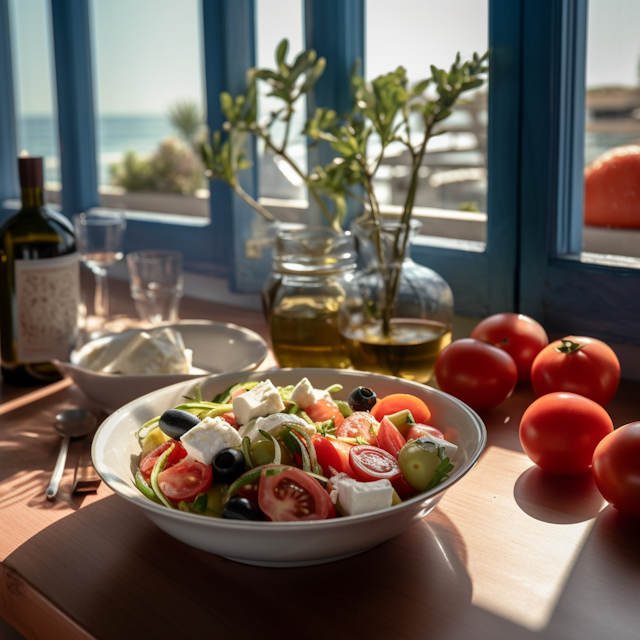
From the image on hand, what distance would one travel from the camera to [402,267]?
1.20 metres

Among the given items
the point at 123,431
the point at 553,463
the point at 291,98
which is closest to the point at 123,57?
the point at 291,98

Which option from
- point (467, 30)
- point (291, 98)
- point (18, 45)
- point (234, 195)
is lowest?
point (234, 195)

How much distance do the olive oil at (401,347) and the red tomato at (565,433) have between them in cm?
29

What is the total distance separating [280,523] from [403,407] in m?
0.30

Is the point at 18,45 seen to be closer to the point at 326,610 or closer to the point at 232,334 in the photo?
the point at 232,334

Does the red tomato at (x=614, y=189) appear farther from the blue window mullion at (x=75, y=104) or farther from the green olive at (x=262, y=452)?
the blue window mullion at (x=75, y=104)

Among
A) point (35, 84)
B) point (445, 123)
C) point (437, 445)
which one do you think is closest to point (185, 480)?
point (437, 445)

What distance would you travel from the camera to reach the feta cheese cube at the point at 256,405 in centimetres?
79

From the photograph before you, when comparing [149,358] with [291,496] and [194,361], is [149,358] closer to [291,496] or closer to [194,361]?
[194,361]

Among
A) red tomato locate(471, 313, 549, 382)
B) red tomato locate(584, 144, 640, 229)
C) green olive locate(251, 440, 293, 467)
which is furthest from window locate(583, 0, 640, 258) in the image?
green olive locate(251, 440, 293, 467)

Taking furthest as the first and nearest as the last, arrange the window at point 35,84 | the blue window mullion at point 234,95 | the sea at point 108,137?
1. the window at point 35,84
2. the sea at point 108,137
3. the blue window mullion at point 234,95

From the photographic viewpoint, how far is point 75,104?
7.56ft

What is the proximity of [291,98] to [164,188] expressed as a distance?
3.10 feet

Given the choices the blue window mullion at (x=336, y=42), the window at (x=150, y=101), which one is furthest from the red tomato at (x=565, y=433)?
the window at (x=150, y=101)
